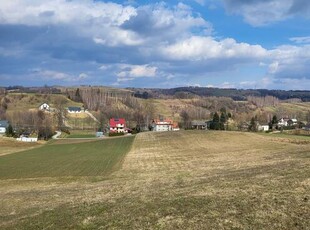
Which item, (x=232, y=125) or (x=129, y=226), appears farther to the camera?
(x=232, y=125)

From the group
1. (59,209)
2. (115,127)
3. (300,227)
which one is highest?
(300,227)

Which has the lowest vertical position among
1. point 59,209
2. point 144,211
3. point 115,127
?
point 115,127

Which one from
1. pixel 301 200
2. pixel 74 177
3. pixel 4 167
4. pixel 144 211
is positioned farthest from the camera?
pixel 4 167

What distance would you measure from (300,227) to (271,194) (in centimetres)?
490

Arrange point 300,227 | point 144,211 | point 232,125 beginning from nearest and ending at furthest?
point 300,227, point 144,211, point 232,125

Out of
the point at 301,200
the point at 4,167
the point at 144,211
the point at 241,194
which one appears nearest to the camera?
the point at 301,200

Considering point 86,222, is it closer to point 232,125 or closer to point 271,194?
point 271,194

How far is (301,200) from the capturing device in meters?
16.4

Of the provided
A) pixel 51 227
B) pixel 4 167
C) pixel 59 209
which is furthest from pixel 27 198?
pixel 4 167

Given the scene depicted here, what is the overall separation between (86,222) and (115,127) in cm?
17600

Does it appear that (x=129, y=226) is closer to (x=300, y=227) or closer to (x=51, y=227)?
(x=51, y=227)

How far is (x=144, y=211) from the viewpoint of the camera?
17531mm

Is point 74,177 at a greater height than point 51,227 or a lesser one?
lesser

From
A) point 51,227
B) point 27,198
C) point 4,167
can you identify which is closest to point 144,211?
point 51,227
